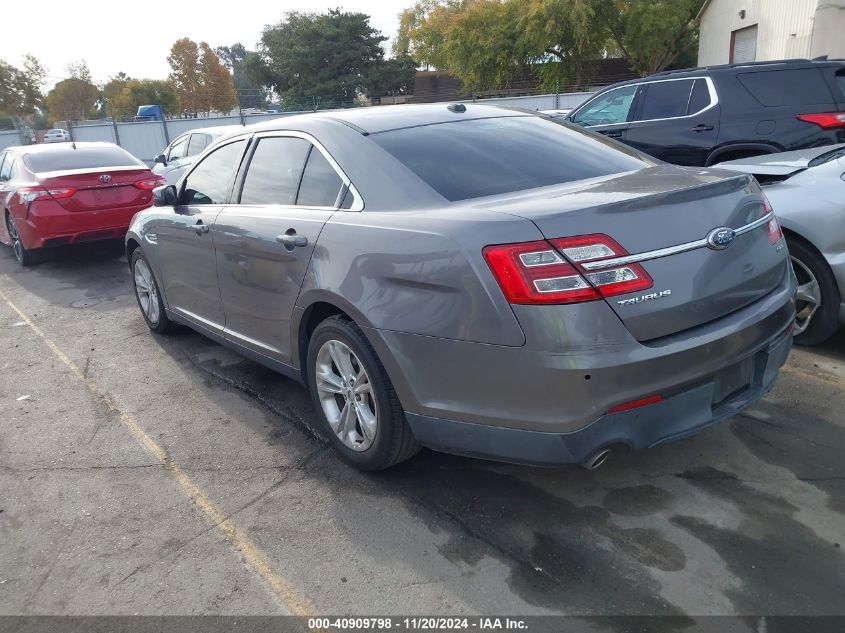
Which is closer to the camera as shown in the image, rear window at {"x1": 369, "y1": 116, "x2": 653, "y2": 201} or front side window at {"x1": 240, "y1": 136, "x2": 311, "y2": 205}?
rear window at {"x1": 369, "y1": 116, "x2": 653, "y2": 201}

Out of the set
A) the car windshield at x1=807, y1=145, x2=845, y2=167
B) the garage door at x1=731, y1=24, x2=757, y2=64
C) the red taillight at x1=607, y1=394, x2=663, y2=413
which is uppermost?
the garage door at x1=731, y1=24, x2=757, y2=64

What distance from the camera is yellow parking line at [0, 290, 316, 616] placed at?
261 cm

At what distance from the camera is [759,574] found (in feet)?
8.29

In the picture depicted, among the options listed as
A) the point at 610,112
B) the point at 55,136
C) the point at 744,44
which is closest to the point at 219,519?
the point at 610,112

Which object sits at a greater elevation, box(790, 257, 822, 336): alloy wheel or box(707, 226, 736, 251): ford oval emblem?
box(707, 226, 736, 251): ford oval emblem

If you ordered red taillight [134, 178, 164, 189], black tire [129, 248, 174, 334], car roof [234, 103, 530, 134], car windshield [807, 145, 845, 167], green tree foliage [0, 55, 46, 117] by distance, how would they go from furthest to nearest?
green tree foliage [0, 55, 46, 117] < red taillight [134, 178, 164, 189] < black tire [129, 248, 174, 334] < car windshield [807, 145, 845, 167] < car roof [234, 103, 530, 134]

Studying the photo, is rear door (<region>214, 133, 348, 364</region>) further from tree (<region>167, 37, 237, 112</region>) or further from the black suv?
tree (<region>167, 37, 237, 112</region>)

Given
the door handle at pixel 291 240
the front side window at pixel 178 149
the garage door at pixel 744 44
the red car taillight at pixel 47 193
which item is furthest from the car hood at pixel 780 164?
the garage door at pixel 744 44

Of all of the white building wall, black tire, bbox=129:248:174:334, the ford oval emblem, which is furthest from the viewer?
the white building wall

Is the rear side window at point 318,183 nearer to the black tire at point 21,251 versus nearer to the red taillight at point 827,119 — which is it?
the red taillight at point 827,119

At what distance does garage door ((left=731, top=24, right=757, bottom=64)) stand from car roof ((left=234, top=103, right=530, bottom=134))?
79.2ft

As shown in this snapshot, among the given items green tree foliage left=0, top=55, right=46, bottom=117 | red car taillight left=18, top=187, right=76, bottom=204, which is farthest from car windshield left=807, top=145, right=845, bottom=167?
green tree foliage left=0, top=55, right=46, bottom=117

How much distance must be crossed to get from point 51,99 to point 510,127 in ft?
238

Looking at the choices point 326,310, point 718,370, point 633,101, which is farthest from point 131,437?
point 633,101
